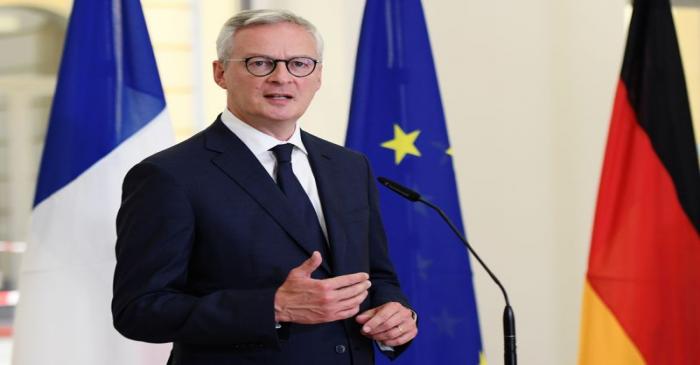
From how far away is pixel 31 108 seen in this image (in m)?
3.30

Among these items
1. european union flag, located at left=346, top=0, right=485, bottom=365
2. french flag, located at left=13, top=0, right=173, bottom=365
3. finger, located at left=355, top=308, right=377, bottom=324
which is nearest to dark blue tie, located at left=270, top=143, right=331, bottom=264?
finger, located at left=355, top=308, right=377, bottom=324

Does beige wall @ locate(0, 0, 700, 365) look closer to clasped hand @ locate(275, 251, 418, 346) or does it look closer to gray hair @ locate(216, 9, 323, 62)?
gray hair @ locate(216, 9, 323, 62)

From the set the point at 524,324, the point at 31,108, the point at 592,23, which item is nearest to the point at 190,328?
the point at 31,108

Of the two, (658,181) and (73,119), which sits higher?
(73,119)

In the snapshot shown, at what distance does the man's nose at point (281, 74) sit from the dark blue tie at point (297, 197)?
0.13 m

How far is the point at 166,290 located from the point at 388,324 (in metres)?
0.40

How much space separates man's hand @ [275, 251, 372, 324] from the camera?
1.57m

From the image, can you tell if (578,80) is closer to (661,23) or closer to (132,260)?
(661,23)

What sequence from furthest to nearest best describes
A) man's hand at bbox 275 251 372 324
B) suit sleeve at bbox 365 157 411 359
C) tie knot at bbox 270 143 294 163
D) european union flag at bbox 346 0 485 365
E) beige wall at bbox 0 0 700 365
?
beige wall at bbox 0 0 700 365, european union flag at bbox 346 0 485 365, suit sleeve at bbox 365 157 411 359, tie knot at bbox 270 143 294 163, man's hand at bbox 275 251 372 324

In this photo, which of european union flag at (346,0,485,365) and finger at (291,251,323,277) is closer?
finger at (291,251,323,277)

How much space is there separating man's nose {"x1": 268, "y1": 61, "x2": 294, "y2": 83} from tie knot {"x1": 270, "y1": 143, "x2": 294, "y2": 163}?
0.44ft

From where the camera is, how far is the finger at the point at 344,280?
157cm

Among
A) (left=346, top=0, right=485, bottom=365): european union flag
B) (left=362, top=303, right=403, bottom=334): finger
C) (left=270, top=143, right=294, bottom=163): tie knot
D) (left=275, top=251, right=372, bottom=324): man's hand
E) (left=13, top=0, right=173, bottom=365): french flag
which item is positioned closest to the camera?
(left=275, top=251, right=372, bottom=324): man's hand

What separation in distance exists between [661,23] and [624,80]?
0.22 meters
